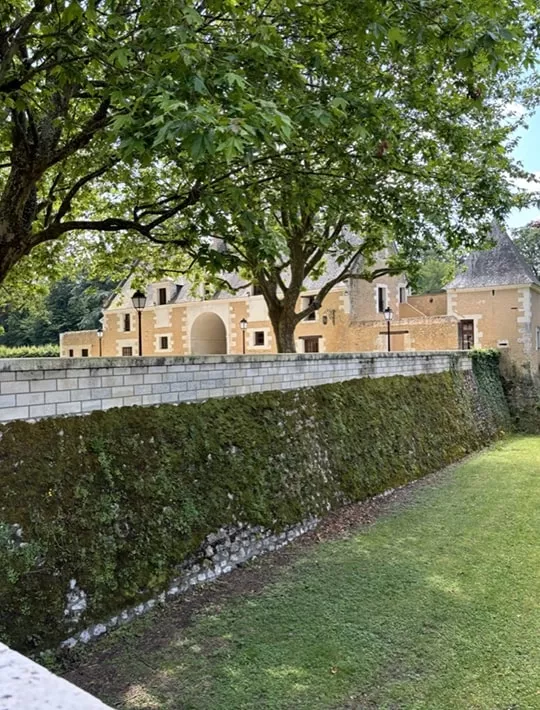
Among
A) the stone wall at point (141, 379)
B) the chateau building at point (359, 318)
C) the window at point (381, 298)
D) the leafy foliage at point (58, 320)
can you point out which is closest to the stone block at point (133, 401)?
the stone wall at point (141, 379)

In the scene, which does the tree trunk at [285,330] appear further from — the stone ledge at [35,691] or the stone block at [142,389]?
the stone ledge at [35,691]

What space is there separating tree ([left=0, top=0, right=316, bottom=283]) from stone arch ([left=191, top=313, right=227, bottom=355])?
71.1 feet

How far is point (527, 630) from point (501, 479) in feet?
20.2

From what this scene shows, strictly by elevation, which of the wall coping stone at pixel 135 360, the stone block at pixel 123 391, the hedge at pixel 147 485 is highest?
the wall coping stone at pixel 135 360

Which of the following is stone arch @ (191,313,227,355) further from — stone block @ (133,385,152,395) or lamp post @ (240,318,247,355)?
stone block @ (133,385,152,395)

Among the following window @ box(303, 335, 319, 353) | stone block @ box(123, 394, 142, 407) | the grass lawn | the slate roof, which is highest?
the slate roof

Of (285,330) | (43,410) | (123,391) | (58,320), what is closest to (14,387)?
(43,410)

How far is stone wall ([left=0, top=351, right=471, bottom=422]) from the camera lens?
164 inches

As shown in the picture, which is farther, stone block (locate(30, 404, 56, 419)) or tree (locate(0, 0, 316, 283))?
stone block (locate(30, 404, 56, 419))

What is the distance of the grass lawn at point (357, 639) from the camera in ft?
11.1

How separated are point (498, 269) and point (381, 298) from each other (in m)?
6.14

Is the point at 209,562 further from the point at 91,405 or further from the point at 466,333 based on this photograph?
the point at 466,333

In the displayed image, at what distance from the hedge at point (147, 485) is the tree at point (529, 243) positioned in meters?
31.6

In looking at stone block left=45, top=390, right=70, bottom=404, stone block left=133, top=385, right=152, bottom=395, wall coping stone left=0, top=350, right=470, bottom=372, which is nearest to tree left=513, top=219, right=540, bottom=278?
wall coping stone left=0, top=350, right=470, bottom=372
